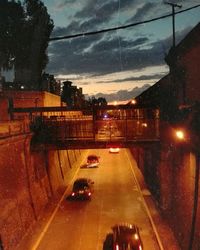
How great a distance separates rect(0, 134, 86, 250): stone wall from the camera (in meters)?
22.0

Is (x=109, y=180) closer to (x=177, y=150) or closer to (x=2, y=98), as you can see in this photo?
(x=2, y=98)

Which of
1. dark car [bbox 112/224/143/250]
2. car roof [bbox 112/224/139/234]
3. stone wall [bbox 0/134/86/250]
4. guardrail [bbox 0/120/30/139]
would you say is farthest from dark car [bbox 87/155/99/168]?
dark car [bbox 112/224/143/250]

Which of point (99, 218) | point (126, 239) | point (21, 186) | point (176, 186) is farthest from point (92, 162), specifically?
point (126, 239)

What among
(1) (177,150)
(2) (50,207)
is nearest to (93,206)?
(2) (50,207)

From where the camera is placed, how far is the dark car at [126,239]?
64.0 feet

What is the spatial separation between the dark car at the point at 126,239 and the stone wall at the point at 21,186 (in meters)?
6.04

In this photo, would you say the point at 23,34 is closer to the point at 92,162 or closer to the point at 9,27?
the point at 9,27

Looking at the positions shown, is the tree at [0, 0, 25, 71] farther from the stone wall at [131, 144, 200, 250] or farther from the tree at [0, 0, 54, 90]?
the stone wall at [131, 144, 200, 250]

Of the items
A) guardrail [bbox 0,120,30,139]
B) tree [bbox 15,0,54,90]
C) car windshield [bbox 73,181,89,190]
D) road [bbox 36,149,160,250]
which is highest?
tree [bbox 15,0,54,90]

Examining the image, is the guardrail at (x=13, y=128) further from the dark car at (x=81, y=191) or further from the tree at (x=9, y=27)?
the tree at (x=9, y=27)

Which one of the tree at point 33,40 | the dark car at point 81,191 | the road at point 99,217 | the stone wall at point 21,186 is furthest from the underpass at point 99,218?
the tree at point 33,40

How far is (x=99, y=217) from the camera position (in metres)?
29.0

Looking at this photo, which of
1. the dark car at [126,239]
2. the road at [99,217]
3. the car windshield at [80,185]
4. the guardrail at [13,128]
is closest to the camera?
the dark car at [126,239]

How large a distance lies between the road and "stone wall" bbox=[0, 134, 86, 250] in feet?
4.90
